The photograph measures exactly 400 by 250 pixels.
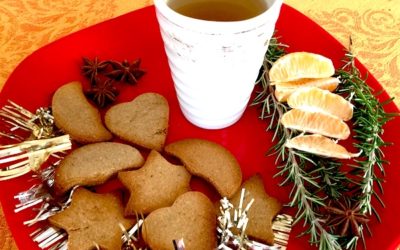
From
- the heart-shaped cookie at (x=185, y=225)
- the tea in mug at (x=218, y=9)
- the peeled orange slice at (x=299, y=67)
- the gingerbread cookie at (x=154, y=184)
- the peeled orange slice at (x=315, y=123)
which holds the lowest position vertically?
the heart-shaped cookie at (x=185, y=225)

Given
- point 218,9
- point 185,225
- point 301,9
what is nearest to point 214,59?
point 218,9

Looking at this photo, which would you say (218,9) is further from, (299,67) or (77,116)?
(77,116)

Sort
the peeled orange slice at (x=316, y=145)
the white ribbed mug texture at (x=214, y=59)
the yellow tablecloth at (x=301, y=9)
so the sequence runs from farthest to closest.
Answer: the yellow tablecloth at (x=301, y=9) → the peeled orange slice at (x=316, y=145) → the white ribbed mug texture at (x=214, y=59)

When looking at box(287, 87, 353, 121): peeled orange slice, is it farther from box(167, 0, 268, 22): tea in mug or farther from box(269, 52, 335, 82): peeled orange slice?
box(167, 0, 268, 22): tea in mug

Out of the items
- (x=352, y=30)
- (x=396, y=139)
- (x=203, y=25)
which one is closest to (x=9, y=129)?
(x=203, y=25)

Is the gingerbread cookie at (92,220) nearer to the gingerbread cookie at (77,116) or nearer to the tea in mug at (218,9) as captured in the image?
the gingerbread cookie at (77,116)

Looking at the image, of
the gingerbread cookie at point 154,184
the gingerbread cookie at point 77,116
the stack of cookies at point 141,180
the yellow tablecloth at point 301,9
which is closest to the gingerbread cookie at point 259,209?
the stack of cookies at point 141,180
